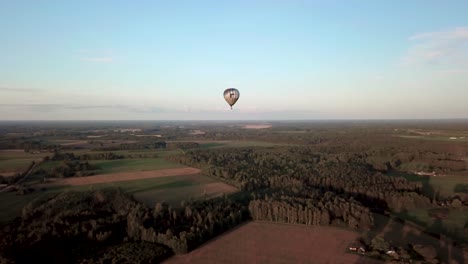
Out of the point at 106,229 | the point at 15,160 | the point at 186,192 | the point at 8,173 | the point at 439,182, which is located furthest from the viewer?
the point at 15,160

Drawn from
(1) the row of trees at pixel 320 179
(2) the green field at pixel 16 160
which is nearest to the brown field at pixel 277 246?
(1) the row of trees at pixel 320 179

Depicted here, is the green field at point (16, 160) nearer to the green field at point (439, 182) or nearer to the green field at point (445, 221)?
the green field at point (445, 221)

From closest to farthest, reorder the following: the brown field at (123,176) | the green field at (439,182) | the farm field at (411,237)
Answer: the farm field at (411,237) < the green field at (439,182) < the brown field at (123,176)

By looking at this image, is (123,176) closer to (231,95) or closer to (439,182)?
(231,95)

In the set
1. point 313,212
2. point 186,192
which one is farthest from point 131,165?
point 313,212

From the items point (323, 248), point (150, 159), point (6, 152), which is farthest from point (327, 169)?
point (6, 152)

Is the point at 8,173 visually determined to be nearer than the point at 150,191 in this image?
No
